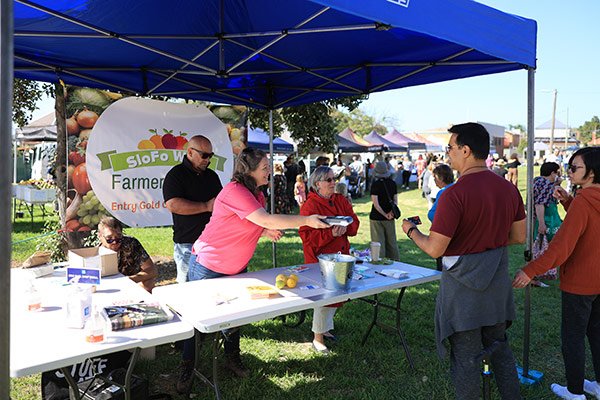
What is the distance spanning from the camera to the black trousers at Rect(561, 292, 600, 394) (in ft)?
8.73

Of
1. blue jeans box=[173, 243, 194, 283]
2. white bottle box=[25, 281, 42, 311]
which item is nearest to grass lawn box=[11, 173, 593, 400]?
blue jeans box=[173, 243, 194, 283]

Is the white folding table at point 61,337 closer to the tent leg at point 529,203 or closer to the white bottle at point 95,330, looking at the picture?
the white bottle at point 95,330

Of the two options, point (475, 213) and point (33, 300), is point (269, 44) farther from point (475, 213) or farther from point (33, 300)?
point (33, 300)

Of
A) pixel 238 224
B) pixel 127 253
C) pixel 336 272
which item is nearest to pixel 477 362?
pixel 336 272

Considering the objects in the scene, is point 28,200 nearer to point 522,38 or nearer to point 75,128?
point 75,128

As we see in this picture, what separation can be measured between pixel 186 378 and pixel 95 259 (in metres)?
1.00

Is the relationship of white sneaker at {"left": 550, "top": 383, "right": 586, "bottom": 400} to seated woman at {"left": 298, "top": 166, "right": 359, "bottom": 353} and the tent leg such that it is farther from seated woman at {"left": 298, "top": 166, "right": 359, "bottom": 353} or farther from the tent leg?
seated woman at {"left": 298, "top": 166, "right": 359, "bottom": 353}

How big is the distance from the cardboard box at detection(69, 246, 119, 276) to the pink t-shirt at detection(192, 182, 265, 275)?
0.62m

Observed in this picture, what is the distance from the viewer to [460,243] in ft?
7.18

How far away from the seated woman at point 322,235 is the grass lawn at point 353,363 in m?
0.22

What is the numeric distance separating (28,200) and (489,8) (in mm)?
9132

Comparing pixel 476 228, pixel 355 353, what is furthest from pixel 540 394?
pixel 476 228

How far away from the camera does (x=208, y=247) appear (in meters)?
2.87

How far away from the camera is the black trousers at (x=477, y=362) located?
2229mm
